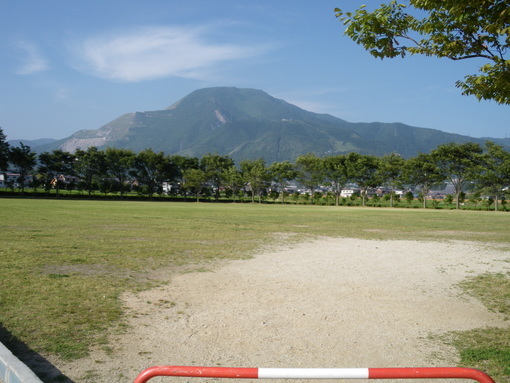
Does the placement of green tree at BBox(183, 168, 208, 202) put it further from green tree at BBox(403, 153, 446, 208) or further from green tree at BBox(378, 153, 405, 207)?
green tree at BBox(403, 153, 446, 208)

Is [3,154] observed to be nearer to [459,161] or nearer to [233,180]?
[233,180]

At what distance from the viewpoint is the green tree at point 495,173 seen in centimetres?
5597

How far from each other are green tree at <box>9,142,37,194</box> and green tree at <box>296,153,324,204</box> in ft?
164

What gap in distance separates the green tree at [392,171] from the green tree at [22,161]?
61547 mm

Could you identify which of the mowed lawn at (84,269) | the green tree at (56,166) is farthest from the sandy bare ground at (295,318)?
the green tree at (56,166)

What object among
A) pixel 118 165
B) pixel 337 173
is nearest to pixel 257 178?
pixel 337 173

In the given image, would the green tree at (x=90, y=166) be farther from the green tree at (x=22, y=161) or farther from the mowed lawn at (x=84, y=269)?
the mowed lawn at (x=84, y=269)

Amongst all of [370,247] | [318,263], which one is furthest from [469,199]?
[318,263]

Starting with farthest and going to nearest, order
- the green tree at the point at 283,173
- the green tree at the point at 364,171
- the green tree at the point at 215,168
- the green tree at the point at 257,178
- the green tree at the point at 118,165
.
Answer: the green tree at the point at 283,173, the green tree at the point at 215,168, the green tree at the point at 257,178, the green tree at the point at 118,165, the green tree at the point at 364,171

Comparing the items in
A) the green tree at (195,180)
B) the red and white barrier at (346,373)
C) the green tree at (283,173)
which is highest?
the green tree at (283,173)

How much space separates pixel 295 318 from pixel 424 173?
66130 millimetres

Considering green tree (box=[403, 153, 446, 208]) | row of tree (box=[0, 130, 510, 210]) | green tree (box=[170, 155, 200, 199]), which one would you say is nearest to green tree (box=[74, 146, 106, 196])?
row of tree (box=[0, 130, 510, 210])

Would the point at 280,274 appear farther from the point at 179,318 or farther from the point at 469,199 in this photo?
the point at 469,199

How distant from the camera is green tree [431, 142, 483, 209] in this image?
60.4 metres
